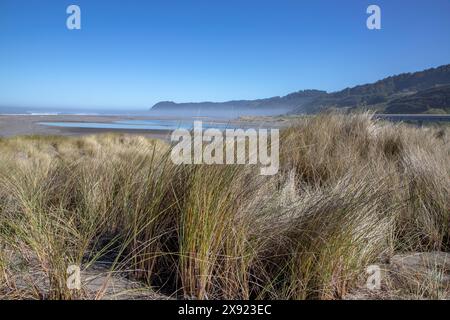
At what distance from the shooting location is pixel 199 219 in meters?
1.99

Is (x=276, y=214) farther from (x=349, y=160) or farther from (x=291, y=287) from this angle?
(x=349, y=160)

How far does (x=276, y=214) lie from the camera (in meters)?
2.36

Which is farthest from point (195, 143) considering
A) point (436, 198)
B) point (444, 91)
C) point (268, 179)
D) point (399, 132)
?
point (444, 91)

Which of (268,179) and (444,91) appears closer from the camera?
(268,179)

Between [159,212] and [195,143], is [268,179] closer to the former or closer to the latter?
[195,143]

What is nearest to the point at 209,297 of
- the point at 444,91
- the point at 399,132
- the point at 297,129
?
the point at 297,129

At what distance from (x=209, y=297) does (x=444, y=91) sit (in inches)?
1586

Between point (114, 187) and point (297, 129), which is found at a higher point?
point (297, 129)

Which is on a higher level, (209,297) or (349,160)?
(349,160)
